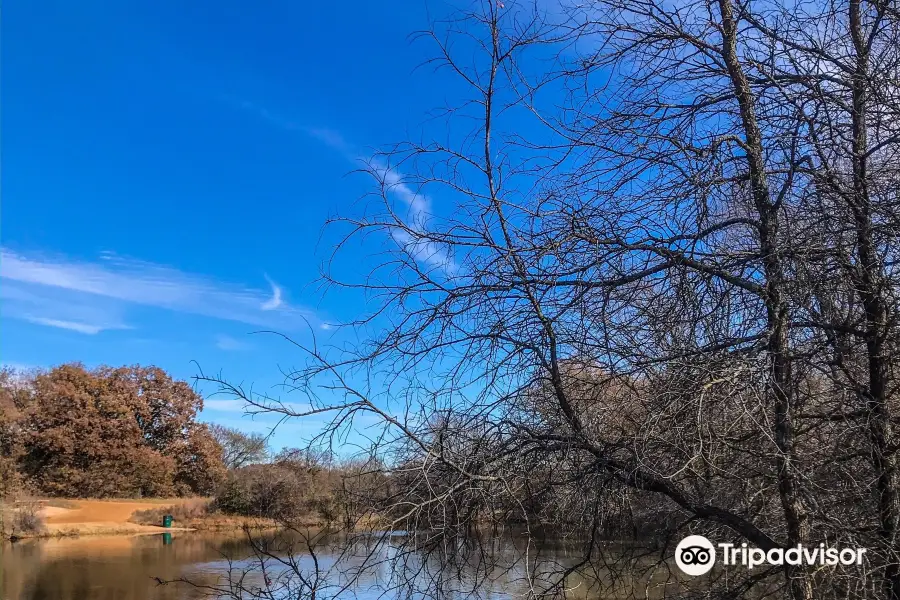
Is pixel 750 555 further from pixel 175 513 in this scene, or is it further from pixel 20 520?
pixel 175 513

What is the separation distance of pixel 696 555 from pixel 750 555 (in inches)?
11.4

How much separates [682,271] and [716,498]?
3.55 feet

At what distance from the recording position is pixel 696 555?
3486 mm

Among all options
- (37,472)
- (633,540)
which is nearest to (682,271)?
(633,540)

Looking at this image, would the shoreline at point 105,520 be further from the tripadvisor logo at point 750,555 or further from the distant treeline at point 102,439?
the tripadvisor logo at point 750,555

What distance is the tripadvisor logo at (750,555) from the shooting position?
2723 mm

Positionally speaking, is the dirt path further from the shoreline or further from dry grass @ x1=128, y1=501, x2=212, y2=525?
dry grass @ x1=128, y1=501, x2=212, y2=525

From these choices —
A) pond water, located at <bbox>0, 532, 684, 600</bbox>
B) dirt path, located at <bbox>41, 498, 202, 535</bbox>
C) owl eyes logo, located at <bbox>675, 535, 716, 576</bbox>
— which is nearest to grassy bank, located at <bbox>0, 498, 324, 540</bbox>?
dirt path, located at <bbox>41, 498, 202, 535</bbox>

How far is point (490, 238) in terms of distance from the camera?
3.24 metres

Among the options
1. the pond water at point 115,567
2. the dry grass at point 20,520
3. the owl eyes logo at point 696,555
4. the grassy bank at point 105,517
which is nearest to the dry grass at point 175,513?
the grassy bank at point 105,517

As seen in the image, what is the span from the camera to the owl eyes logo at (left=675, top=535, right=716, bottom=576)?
11.4 feet

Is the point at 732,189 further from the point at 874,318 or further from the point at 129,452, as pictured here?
the point at 129,452

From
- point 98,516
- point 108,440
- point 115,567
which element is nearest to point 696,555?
point 115,567

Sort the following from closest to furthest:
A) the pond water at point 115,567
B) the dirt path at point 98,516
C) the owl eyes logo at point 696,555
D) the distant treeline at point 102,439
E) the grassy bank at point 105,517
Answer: the owl eyes logo at point 696,555 → the pond water at point 115,567 → the grassy bank at point 105,517 → the dirt path at point 98,516 → the distant treeline at point 102,439
